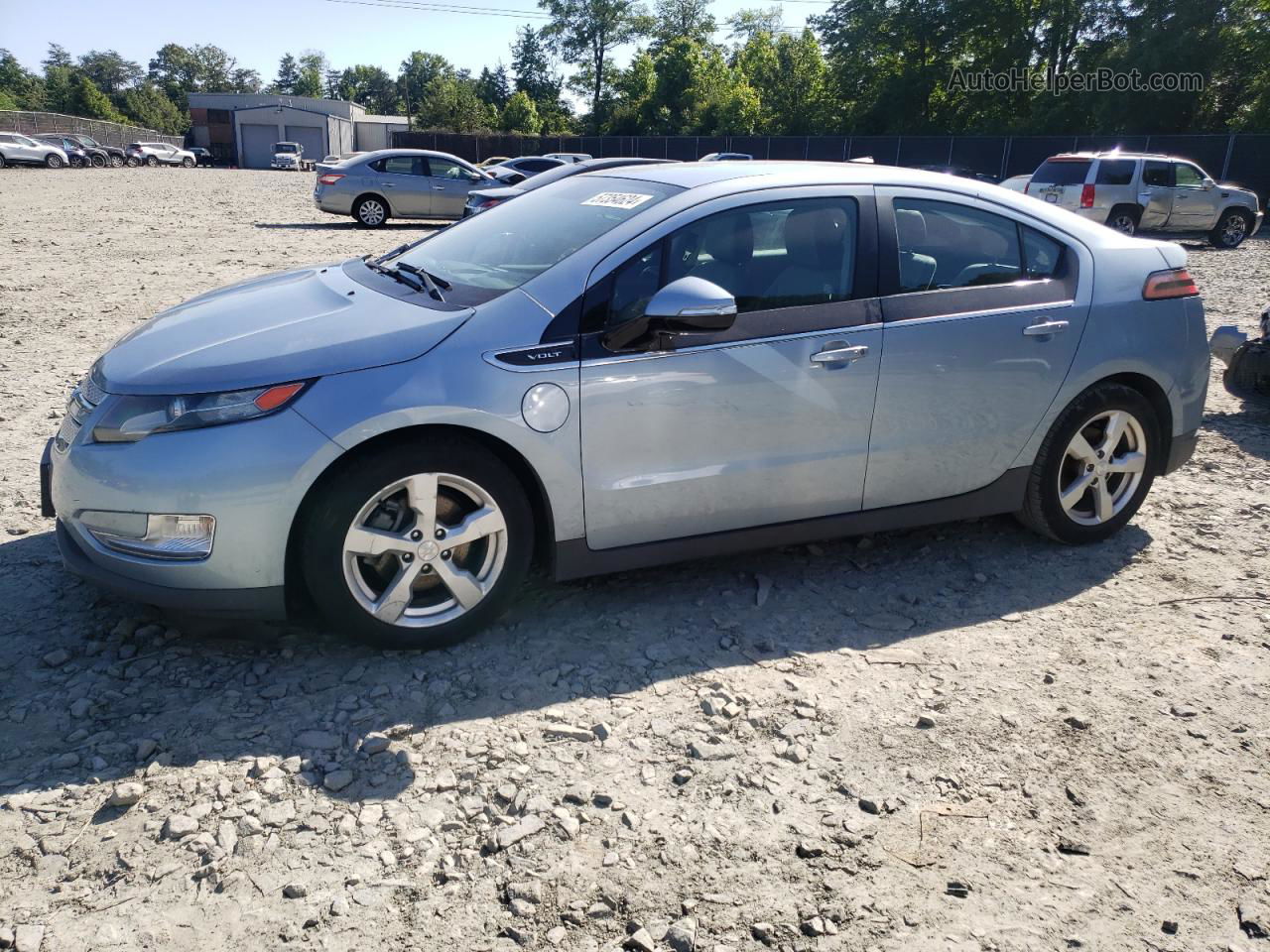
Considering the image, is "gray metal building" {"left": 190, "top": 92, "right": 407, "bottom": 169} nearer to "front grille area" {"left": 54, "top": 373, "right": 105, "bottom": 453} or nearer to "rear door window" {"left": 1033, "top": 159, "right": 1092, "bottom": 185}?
"rear door window" {"left": 1033, "top": 159, "right": 1092, "bottom": 185}

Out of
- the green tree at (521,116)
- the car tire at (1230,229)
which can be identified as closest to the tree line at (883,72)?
the green tree at (521,116)

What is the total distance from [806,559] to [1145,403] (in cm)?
170

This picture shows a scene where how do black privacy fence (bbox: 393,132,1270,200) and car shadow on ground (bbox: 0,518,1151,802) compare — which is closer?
car shadow on ground (bbox: 0,518,1151,802)

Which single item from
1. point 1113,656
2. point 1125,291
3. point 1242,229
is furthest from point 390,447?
point 1242,229

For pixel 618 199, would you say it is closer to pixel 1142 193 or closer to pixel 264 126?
pixel 1142 193

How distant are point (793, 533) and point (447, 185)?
57.8ft

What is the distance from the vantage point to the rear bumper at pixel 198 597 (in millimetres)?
3258

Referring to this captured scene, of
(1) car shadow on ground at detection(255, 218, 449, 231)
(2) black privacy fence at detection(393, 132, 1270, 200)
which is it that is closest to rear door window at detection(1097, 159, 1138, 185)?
(2) black privacy fence at detection(393, 132, 1270, 200)

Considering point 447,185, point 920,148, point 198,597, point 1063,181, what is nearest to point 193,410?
point 198,597

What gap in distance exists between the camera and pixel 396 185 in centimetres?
1947

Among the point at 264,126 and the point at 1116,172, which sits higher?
the point at 264,126

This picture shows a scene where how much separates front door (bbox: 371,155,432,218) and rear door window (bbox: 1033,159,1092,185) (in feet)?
38.6

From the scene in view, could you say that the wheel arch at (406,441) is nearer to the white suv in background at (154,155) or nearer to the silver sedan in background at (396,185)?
the silver sedan in background at (396,185)

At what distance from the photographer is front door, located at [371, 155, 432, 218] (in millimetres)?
19359
